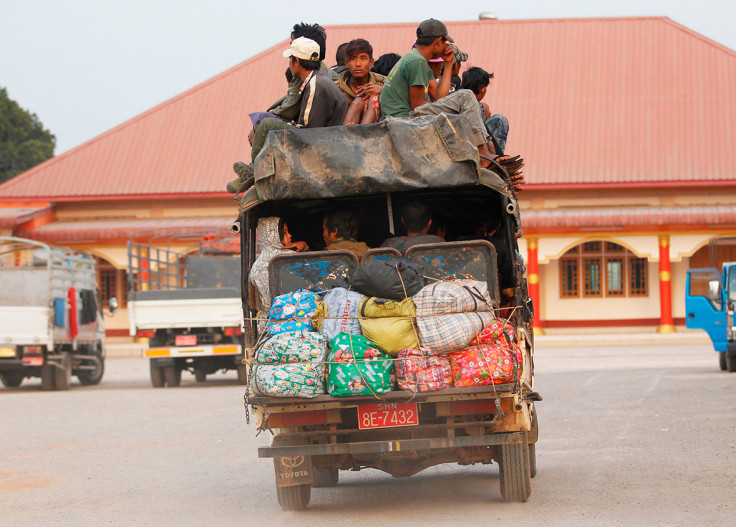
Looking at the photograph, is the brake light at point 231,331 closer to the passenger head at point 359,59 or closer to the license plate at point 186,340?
the license plate at point 186,340

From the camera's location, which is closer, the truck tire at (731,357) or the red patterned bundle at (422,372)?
the red patterned bundle at (422,372)

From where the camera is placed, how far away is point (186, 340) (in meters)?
20.9

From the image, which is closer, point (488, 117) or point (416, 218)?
point (416, 218)

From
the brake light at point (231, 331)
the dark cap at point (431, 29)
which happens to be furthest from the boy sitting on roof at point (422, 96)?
the brake light at point (231, 331)

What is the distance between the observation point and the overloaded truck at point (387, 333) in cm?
721

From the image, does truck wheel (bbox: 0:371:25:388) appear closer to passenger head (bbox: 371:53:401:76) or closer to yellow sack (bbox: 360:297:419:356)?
passenger head (bbox: 371:53:401:76)

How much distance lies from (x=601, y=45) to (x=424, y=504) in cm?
3766

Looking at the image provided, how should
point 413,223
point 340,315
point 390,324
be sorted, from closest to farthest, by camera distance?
point 390,324 → point 340,315 → point 413,223

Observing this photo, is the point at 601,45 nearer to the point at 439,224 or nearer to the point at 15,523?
the point at 439,224

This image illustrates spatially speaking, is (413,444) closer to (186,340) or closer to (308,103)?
(308,103)

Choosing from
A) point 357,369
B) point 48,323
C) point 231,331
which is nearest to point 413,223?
point 357,369

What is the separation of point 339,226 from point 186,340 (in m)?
12.4

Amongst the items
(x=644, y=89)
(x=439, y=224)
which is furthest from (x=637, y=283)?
(x=439, y=224)

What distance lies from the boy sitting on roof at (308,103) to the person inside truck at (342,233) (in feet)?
2.30
